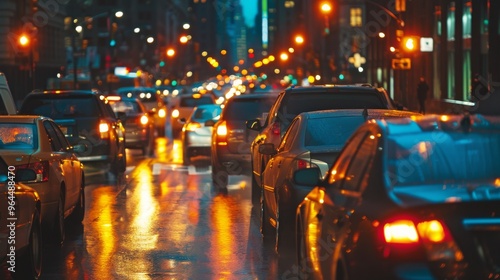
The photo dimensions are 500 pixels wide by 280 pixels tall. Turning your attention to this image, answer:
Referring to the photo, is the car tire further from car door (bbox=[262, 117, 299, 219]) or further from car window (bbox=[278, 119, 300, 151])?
car window (bbox=[278, 119, 300, 151])

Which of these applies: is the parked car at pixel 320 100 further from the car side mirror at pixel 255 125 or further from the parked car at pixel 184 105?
the parked car at pixel 184 105

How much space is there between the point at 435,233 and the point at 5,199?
476 centimetres

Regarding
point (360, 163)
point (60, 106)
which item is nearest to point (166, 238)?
point (360, 163)

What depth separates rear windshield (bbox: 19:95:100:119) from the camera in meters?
21.9

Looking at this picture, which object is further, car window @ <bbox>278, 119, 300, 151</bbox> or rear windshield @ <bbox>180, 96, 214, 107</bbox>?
rear windshield @ <bbox>180, 96, 214, 107</bbox>

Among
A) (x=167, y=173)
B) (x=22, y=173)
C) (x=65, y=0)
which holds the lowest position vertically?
(x=167, y=173)

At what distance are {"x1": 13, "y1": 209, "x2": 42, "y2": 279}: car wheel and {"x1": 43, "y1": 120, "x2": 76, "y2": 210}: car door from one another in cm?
207

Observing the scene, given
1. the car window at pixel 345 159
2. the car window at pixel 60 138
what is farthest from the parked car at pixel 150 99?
the car window at pixel 345 159

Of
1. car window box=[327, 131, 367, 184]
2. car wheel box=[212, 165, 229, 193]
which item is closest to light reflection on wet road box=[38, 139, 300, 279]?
car wheel box=[212, 165, 229, 193]

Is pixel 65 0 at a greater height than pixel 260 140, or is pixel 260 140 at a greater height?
pixel 65 0

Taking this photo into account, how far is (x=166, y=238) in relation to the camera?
13.5m

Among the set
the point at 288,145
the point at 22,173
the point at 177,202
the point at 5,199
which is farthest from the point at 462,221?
the point at 177,202

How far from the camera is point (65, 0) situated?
81500 mm

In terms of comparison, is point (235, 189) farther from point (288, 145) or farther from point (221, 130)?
point (288, 145)
